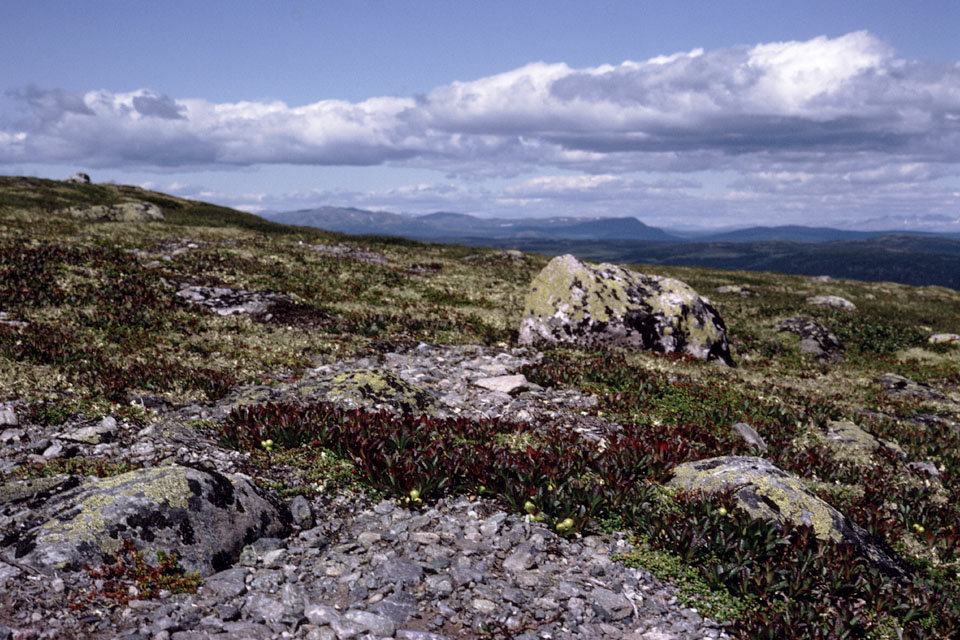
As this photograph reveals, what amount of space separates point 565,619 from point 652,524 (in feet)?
7.05

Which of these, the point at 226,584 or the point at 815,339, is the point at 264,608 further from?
the point at 815,339

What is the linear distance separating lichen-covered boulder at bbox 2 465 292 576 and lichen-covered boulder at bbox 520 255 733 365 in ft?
49.8

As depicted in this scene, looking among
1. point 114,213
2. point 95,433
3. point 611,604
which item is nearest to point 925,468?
point 611,604

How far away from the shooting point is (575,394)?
1423 cm

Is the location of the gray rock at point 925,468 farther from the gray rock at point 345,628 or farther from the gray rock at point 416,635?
the gray rock at point 345,628

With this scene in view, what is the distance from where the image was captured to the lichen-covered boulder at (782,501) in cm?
738

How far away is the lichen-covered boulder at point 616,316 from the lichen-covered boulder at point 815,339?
6221mm

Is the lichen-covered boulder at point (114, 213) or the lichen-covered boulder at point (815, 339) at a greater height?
the lichen-covered boulder at point (114, 213)

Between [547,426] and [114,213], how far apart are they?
179 feet

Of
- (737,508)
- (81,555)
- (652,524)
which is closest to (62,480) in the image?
(81,555)

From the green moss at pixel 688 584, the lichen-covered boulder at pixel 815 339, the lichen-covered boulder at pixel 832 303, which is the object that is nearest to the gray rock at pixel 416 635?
the green moss at pixel 688 584

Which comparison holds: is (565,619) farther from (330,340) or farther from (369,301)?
(369,301)

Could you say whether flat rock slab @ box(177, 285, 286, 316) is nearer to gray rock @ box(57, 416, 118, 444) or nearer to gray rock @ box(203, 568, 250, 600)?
gray rock @ box(57, 416, 118, 444)

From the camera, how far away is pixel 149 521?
5949 mm
